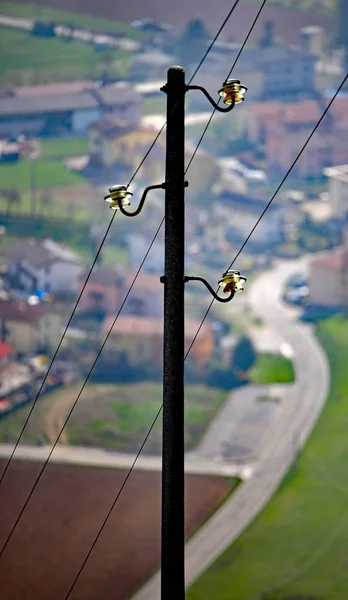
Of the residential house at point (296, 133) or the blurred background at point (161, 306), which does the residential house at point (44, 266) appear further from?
the residential house at point (296, 133)

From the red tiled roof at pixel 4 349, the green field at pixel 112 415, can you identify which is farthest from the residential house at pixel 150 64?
the green field at pixel 112 415

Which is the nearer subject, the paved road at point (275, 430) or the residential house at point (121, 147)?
the paved road at point (275, 430)

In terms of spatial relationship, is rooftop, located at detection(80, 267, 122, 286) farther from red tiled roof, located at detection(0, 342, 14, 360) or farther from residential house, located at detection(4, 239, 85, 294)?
red tiled roof, located at detection(0, 342, 14, 360)

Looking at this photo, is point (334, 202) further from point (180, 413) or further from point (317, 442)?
point (180, 413)

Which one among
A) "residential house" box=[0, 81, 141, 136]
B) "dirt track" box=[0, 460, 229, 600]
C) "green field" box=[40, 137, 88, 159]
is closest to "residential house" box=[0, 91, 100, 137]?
"residential house" box=[0, 81, 141, 136]

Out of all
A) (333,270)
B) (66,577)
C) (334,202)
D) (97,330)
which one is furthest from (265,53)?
(66,577)

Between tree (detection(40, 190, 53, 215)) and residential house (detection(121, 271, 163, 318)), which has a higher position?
tree (detection(40, 190, 53, 215))

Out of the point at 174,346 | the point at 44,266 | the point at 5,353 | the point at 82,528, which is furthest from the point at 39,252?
the point at 174,346

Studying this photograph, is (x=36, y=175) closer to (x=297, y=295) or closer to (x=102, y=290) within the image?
(x=102, y=290)
